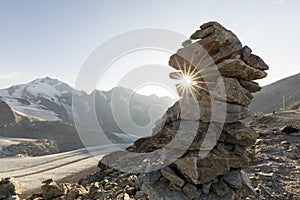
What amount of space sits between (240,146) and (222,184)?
181 centimetres

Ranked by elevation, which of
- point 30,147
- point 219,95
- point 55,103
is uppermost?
point 55,103

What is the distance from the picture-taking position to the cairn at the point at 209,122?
31.0 feet

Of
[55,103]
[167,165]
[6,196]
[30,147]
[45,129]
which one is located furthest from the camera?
[55,103]

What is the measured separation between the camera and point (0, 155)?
201 ft

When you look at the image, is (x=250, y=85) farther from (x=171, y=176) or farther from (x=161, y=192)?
(x=161, y=192)

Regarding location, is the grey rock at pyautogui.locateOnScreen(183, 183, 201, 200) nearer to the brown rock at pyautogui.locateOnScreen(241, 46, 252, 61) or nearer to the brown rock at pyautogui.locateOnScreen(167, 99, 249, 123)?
the brown rock at pyautogui.locateOnScreen(167, 99, 249, 123)

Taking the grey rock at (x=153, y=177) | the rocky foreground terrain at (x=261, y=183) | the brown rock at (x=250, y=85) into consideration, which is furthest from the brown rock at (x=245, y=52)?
the rocky foreground terrain at (x=261, y=183)

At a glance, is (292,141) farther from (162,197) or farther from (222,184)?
(162,197)

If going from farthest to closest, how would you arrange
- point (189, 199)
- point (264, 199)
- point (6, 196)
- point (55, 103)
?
1. point (55, 103)
2. point (6, 196)
3. point (264, 199)
4. point (189, 199)

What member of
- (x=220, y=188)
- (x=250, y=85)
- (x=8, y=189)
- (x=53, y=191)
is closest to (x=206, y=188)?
(x=220, y=188)

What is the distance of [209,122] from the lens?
979cm

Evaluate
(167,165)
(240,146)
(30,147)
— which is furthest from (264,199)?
(30,147)

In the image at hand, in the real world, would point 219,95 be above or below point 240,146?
above

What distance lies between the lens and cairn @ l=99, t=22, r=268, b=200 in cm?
945
